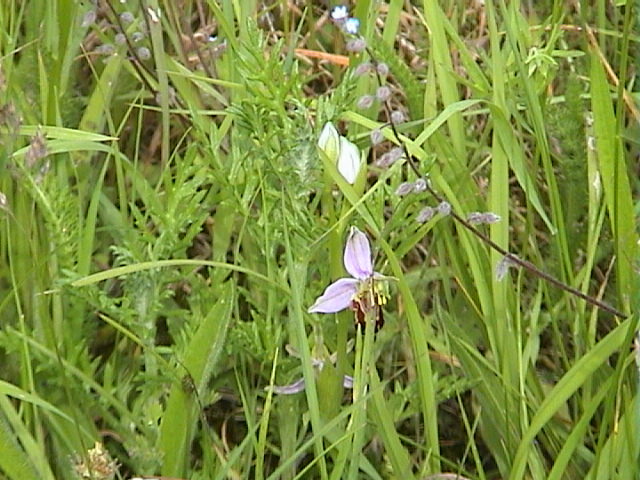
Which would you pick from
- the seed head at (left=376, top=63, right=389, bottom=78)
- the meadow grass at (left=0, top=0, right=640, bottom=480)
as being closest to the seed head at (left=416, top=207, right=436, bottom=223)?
the meadow grass at (left=0, top=0, right=640, bottom=480)

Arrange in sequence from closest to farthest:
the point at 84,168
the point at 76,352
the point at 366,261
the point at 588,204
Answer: the point at 366,261 < the point at 76,352 < the point at 588,204 < the point at 84,168

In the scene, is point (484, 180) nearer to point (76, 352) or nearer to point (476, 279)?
point (476, 279)

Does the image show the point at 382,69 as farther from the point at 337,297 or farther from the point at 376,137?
the point at 337,297

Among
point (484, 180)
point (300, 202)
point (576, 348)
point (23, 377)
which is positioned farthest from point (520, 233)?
point (23, 377)

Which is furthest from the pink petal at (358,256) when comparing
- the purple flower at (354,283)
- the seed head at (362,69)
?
the seed head at (362,69)

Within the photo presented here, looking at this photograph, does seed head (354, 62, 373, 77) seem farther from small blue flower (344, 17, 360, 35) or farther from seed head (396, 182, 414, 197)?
seed head (396, 182, 414, 197)

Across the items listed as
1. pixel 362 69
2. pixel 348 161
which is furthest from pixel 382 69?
pixel 348 161
